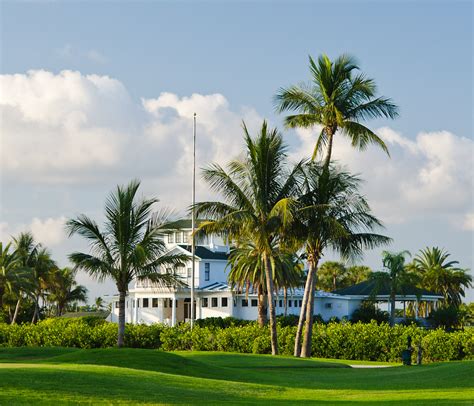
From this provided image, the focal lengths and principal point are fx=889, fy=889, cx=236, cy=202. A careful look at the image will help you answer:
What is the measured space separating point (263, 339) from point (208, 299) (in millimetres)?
37075

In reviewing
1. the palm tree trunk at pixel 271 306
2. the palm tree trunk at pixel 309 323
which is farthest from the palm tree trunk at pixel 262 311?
the palm tree trunk at pixel 309 323

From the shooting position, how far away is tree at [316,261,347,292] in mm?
102812

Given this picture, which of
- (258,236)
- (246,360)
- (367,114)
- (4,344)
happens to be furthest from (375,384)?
(4,344)

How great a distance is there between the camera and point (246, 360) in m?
35.0

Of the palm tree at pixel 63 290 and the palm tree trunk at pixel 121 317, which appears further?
the palm tree at pixel 63 290

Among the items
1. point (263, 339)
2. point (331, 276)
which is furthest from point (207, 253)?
point (263, 339)

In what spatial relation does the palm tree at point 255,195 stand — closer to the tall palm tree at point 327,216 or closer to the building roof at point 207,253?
the tall palm tree at point 327,216

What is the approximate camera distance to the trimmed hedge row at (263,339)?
40.0m

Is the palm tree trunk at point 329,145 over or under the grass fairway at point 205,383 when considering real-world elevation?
over

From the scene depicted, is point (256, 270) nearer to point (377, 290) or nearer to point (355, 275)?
point (377, 290)

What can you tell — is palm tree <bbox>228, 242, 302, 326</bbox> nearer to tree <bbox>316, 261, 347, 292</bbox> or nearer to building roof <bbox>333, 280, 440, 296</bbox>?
building roof <bbox>333, 280, 440, 296</bbox>

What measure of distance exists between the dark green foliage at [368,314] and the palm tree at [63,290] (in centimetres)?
3734

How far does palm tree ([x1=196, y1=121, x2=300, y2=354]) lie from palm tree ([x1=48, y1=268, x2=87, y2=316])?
6035 centimetres

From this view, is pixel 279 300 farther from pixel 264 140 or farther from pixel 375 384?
pixel 375 384
